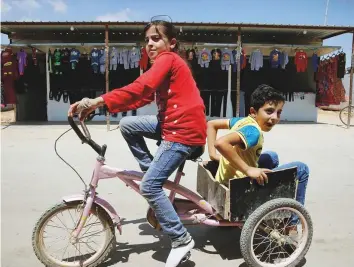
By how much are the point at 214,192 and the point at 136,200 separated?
1.90 m

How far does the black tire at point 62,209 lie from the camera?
2.62 metres

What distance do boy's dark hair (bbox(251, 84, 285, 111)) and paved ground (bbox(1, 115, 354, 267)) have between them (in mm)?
1321

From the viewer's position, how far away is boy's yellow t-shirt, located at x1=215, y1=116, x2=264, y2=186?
2.60 m

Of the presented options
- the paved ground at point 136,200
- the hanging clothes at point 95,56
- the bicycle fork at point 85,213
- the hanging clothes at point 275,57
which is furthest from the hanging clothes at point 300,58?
the bicycle fork at point 85,213

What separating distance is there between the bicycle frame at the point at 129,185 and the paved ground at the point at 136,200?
0.38 metres

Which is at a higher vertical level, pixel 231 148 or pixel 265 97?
pixel 265 97

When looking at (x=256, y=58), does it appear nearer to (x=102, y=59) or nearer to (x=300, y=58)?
(x=300, y=58)

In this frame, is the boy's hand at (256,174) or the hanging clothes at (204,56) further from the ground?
the hanging clothes at (204,56)

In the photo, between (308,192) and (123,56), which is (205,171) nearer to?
(308,192)

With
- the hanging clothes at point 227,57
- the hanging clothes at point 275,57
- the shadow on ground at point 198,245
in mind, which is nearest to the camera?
the shadow on ground at point 198,245

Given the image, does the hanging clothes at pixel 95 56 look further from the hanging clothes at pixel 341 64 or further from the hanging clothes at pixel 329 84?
the hanging clothes at pixel 341 64

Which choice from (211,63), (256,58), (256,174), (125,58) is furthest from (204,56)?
(256,174)

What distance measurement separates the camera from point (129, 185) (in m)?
2.77

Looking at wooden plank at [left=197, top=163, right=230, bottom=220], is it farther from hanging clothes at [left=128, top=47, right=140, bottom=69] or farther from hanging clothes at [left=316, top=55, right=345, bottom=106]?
hanging clothes at [left=316, top=55, right=345, bottom=106]
